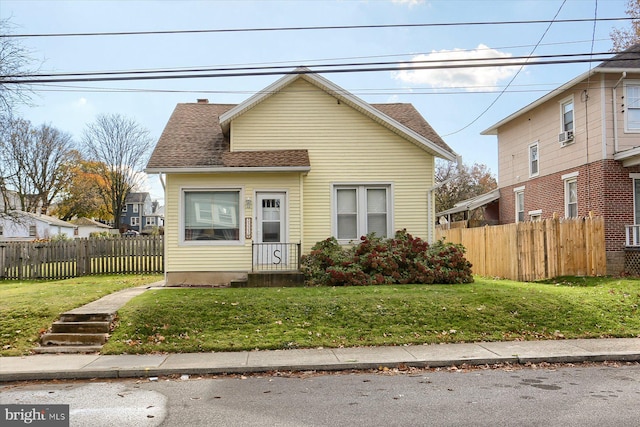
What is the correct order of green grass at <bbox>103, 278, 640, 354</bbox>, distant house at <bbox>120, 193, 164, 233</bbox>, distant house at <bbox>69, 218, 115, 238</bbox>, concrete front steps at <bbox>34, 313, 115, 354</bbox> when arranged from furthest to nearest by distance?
distant house at <bbox>120, 193, 164, 233</bbox> → distant house at <bbox>69, 218, 115, 238</bbox> → green grass at <bbox>103, 278, 640, 354</bbox> → concrete front steps at <bbox>34, 313, 115, 354</bbox>

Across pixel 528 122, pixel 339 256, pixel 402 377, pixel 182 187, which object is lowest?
pixel 402 377

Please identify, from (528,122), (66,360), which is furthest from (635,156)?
(66,360)

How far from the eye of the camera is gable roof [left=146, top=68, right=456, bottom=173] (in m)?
14.2

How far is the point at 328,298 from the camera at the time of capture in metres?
10.9

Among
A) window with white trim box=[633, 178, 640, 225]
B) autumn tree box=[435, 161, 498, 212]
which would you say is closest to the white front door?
window with white trim box=[633, 178, 640, 225]

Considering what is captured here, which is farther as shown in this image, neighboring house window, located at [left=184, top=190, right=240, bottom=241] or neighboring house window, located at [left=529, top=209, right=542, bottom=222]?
neighboring house window, located at [left=529, top=209, right=542, bottom=222]

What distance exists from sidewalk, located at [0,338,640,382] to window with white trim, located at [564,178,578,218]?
11.4 m

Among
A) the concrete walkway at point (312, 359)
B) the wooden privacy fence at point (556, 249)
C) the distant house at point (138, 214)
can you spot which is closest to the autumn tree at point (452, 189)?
the wooden privacy fence at point (556, 249)

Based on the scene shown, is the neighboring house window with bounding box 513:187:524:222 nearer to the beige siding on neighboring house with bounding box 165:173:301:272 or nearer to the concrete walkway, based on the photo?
the beige siding on neighboring house with bounding box 165:173:301:272

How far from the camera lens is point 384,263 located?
13.5m

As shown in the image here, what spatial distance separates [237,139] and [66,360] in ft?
28.6

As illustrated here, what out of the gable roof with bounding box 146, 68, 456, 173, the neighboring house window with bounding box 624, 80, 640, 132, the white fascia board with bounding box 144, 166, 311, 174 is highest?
the neighboring house window with bounding box 624, 80, 640, 132

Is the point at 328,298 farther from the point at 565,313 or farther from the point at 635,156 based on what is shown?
the point at 635,156

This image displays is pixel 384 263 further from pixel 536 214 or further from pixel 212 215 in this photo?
pixel 536 214
